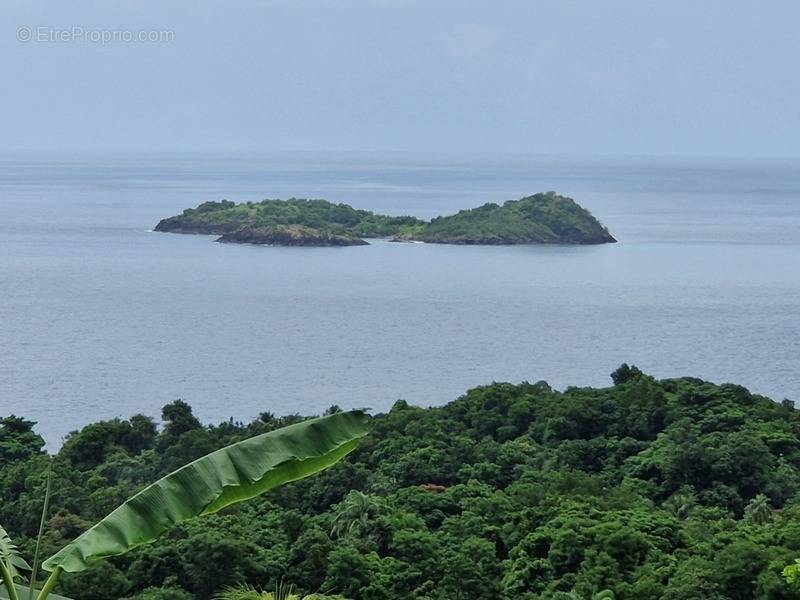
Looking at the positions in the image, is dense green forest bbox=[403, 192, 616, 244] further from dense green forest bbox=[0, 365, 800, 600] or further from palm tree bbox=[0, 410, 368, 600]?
palm tree bbox=[0, 410, 368, 600]

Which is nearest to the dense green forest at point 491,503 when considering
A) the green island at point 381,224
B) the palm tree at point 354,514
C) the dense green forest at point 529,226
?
the palm tree at point 354,514

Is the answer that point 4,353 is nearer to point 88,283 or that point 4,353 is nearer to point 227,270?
point 88,283

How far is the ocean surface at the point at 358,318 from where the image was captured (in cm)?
6106

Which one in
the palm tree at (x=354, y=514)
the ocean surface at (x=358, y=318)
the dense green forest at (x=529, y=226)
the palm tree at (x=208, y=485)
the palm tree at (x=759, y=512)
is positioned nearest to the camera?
the palm tree at (x=208, y=485)

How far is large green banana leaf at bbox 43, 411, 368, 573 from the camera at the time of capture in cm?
748

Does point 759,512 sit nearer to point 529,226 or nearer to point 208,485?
point 208,485

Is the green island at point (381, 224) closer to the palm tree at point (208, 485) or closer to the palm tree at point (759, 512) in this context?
the palm tree at point (759, 512)

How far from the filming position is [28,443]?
36.3 m

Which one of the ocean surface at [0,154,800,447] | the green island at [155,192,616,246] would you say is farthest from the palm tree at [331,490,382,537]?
the green island at [155,192,616,246]

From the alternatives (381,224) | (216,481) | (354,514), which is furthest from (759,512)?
(381,224)

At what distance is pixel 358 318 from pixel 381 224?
41.2 meters

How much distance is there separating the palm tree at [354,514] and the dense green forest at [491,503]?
0.10 ft

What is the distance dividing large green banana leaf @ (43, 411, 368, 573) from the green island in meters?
106

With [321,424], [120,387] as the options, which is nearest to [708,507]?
[321,424]
